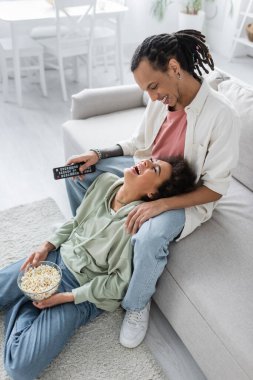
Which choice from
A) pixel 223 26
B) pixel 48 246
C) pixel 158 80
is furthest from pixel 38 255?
pixel 223 26

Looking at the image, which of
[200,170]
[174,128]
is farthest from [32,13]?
[200,170]

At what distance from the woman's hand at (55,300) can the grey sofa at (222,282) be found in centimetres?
34

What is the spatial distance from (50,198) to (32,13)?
1.78 meters

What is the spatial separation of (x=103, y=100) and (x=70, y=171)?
2.28ft

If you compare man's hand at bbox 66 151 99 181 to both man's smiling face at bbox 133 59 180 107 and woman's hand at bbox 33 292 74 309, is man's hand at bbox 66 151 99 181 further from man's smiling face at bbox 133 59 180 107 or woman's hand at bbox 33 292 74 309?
woman's hand at bbox 33 292 74 309

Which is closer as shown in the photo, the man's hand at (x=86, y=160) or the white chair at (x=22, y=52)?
the man's hand at (x=86, y=160)

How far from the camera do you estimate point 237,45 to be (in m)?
4.60

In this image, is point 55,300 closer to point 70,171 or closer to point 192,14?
point 70,171

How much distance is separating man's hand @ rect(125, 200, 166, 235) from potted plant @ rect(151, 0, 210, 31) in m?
3.54

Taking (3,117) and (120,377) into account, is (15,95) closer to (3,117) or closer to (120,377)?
(3,117)

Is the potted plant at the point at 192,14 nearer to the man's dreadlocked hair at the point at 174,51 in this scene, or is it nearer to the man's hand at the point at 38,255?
the man's dreadlocked hair at the point at 174,51

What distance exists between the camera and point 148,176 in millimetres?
1462

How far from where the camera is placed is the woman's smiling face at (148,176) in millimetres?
1464

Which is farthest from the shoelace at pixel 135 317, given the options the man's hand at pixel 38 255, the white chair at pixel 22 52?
the white chair at pixel 22 52
